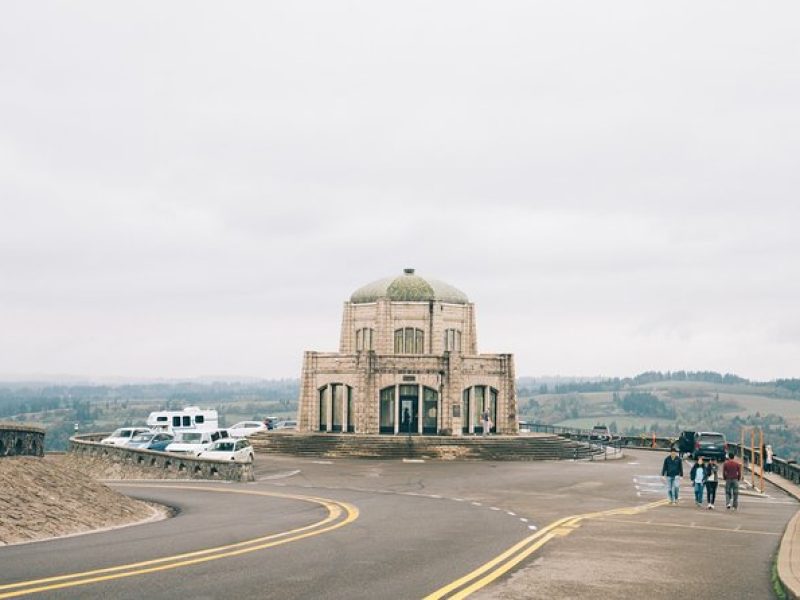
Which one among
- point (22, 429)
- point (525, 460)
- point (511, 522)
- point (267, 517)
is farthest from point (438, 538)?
point (525, 460)

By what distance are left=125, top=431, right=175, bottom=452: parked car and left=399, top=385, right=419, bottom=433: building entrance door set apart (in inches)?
646

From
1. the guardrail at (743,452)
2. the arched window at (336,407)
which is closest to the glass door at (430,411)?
the arched window at (336,407)

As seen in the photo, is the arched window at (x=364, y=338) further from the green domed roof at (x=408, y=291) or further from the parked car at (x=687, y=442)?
the parked car at (x=687, y=442)

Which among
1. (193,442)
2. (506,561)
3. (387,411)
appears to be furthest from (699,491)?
(387,411)

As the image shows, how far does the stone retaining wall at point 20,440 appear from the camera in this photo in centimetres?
2384

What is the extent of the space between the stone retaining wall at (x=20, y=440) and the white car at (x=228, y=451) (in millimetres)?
17546

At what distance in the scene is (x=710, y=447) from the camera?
51625mm

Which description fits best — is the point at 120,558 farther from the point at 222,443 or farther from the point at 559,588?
the point at 222,443

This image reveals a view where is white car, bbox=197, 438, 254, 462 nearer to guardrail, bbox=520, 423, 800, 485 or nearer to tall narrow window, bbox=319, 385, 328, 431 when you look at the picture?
tall narrow window, bbox=319, 385, 328, 431

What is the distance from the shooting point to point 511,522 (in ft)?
77.0

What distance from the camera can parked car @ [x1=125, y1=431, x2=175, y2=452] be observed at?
5062 cm

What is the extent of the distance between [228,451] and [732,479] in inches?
944

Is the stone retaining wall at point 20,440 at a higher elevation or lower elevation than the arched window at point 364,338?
lower

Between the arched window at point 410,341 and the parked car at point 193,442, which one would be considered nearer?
the parked car at point 193,442
